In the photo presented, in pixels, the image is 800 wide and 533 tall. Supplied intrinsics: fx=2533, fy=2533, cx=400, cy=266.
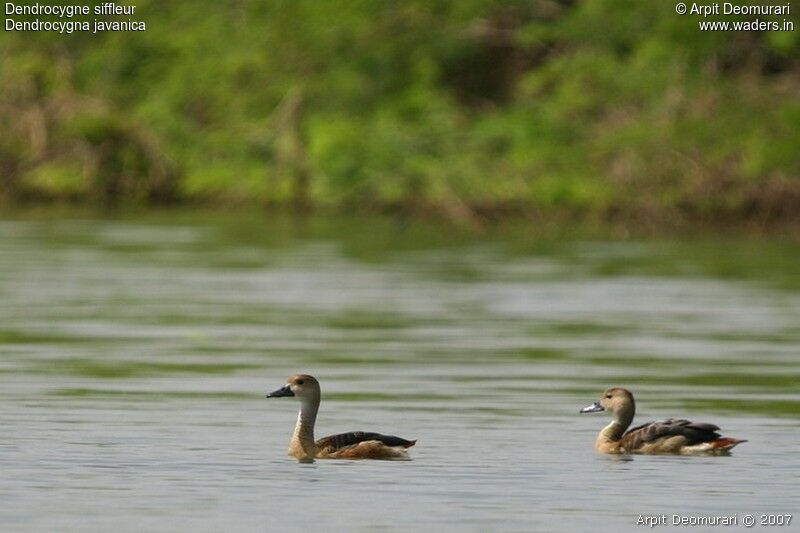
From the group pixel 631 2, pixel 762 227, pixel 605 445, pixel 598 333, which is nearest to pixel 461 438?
pixel 605 445

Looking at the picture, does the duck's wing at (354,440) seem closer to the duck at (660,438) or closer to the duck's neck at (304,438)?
the duck's neck at (304,438)

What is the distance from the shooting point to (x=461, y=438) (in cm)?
1405

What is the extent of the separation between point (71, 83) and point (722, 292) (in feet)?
88.1

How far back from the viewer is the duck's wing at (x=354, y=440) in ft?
42.4

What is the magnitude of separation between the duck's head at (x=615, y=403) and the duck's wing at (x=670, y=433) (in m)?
0.37

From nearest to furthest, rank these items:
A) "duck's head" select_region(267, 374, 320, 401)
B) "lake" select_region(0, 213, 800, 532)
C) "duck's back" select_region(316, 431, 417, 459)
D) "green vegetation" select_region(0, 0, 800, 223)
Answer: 1. "lake" select_region(0, 213, 800, 532)
2. "duck's back" select_region(316, 431, 417, 459)
3. "duck's head" select_region(267, 374, 320, 401)
4. "green vegetation" select_region(0, 0, 800, 223)

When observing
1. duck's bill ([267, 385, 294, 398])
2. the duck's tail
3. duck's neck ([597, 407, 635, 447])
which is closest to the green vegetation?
duck's neck ([597, 407, 635, 447])

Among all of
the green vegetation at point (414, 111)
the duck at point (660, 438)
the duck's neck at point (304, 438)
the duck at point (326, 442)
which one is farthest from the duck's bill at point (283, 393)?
the green vegetation at point (414, 111)

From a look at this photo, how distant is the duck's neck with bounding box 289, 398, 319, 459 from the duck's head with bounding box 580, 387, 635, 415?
67.7 inches

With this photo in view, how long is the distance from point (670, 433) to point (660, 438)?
0.36 feet

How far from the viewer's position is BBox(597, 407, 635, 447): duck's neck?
44.8ft

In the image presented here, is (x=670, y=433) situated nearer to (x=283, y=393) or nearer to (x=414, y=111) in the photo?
(x=283, y=393)

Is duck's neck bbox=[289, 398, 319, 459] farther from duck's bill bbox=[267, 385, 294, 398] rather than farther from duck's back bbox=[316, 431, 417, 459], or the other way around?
duck's bill bbox=[267, 385, 294, 398]

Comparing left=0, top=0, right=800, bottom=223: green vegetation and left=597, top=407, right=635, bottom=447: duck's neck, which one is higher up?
left=0, top=0, right=800, bottom=223: green vegetation
